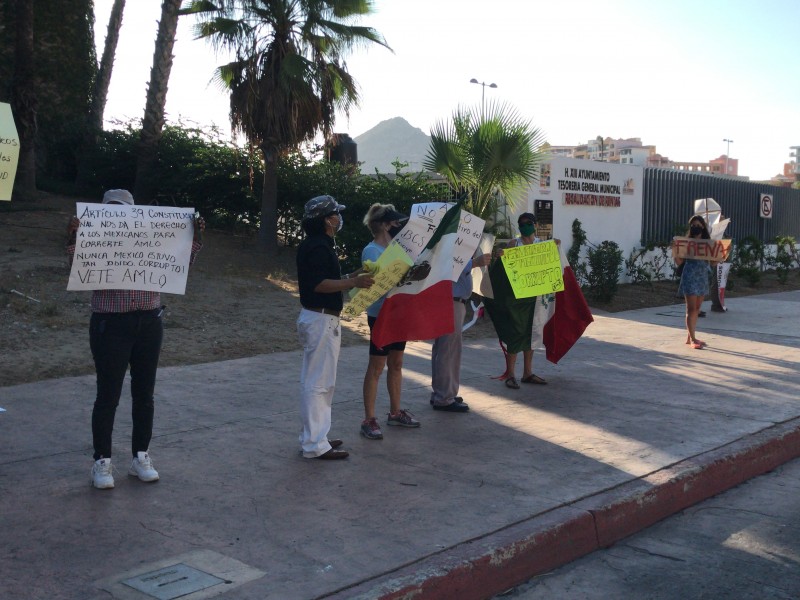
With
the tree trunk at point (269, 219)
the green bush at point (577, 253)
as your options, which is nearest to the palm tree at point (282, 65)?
the tree trunk at point (269, 219)

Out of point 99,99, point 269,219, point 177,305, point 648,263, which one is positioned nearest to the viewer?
point 177,305

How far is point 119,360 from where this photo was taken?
532 cm

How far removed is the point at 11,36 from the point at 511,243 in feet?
54.4

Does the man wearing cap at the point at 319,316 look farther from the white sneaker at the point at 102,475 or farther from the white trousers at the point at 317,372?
the white sneaker at the point at 102,475

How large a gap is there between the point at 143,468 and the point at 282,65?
11940 millimetres

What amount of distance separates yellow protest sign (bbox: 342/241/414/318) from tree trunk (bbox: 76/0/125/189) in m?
16.5

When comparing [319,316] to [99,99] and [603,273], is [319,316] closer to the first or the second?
[603,273]

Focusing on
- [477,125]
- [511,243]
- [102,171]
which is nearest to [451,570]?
[511,243]

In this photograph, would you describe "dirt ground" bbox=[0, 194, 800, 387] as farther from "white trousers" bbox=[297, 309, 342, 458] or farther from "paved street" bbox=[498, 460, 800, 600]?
"paved street" bbox=[498, 460, 800, 600]

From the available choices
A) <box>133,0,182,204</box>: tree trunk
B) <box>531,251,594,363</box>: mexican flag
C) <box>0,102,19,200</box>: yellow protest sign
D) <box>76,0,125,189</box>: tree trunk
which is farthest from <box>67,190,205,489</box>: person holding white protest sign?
<box>76,0,125,189</box>: tree trunk

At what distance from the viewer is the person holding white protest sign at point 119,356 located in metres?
5.31

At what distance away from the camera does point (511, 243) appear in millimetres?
8688

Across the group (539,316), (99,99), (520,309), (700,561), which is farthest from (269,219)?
(700,561)

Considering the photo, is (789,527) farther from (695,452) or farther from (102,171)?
(102,171)
